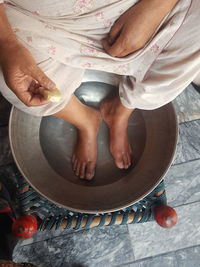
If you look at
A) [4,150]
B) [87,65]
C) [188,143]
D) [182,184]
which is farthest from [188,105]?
[4,150]

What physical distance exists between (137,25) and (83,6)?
105mm

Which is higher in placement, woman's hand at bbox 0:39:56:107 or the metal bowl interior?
woman's hand at bbox 0:39:56:107

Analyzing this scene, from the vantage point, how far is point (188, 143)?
3.33 ft

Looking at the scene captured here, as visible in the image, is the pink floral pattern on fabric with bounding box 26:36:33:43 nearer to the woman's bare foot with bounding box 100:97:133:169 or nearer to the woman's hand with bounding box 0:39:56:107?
the woman's hand with bounding box 0:39:56:107

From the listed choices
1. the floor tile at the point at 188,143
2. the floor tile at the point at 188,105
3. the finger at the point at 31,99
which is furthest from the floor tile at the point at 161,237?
the finger at the point at 31,99

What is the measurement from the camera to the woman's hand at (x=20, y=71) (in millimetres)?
532

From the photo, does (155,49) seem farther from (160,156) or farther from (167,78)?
(160,156)

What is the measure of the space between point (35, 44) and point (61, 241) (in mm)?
633

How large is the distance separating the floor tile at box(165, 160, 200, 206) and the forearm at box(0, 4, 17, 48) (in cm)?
66

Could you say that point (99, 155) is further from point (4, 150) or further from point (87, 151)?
point (4, 150)

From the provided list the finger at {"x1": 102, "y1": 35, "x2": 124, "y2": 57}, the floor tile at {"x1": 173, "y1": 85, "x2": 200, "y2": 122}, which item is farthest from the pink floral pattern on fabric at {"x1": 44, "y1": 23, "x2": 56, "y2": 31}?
the floor tile at {"x1": 173, "y1": 85, "x2": 200, "y2": 122}

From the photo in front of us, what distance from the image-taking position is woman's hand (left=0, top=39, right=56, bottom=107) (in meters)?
0.53

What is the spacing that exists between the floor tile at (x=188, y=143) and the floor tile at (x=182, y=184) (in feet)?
0.09

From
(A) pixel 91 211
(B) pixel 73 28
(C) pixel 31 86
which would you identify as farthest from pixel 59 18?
(A) pixel 91 211
